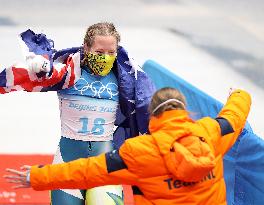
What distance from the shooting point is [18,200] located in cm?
615

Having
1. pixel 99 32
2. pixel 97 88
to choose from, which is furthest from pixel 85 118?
pixel 99 32

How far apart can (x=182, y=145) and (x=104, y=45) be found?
1.20m

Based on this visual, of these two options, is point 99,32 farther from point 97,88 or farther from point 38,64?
point 38,64

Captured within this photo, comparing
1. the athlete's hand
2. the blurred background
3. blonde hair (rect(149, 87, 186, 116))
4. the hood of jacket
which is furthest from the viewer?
the blurred background

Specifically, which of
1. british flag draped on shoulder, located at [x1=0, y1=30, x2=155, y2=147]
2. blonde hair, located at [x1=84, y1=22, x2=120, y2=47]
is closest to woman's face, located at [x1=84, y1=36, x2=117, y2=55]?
blonde hair, located at [x1=84, y1=22, x2=120, y2=47]

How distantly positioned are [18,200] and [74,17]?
6.05 m

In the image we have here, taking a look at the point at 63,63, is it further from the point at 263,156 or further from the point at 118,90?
the point at 263,156

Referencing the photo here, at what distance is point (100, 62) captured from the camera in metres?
4.58

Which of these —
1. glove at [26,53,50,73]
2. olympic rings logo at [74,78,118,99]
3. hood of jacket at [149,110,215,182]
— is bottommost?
hood of jacket at [149,110,215,182]

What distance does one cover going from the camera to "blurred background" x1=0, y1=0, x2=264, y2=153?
805 centimetres

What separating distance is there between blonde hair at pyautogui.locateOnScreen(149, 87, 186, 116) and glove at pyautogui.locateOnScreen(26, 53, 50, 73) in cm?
85

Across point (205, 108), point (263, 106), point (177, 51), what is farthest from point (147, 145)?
point (177, 51)

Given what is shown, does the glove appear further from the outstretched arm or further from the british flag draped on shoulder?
the outstretched arm

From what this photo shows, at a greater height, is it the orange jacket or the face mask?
the face mask
